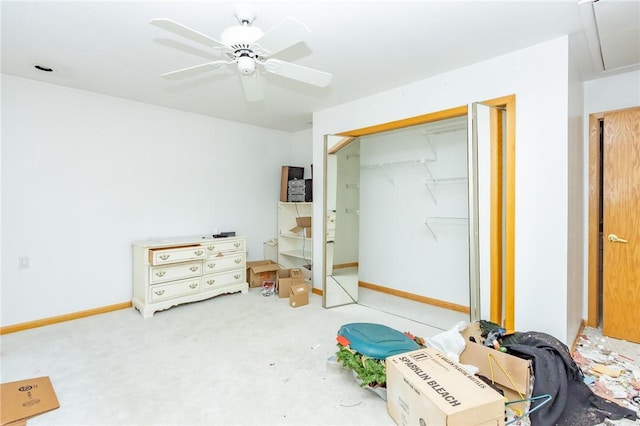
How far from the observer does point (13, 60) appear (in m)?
2.67

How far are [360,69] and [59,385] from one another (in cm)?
340

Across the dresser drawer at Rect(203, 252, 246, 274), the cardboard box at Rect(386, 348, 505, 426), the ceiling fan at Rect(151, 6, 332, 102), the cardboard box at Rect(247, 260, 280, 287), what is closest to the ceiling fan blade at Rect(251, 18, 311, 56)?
the ceiling fan at Rect(151, 6, 332, 102)

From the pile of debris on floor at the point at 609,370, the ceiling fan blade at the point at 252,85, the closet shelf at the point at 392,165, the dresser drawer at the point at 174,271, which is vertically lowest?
the pile of debris on floor at the point at 609,370

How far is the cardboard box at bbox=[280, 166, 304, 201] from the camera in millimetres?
4852

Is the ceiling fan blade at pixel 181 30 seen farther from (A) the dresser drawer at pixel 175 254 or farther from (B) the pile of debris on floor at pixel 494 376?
(A) the dresser drawer at pixel 175 254

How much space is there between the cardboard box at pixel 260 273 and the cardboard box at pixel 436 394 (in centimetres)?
286

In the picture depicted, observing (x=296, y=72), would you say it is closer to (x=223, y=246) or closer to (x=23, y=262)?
(x=223, y=246)

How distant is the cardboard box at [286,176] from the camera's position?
4.85 metres

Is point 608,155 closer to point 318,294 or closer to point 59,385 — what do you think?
point 318,294

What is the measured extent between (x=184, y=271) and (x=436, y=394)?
3.08 m

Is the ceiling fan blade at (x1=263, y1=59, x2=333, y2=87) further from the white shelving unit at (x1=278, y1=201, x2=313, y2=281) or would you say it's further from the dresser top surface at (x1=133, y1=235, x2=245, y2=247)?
the white shelving unit at (x1=278, y1=201, x2=313, y2=281)

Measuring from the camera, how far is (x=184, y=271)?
368 cm

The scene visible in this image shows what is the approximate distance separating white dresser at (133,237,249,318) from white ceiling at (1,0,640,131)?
179cm

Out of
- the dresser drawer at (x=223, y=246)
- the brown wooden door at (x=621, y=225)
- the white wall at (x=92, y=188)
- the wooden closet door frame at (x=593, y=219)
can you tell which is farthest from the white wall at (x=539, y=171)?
the white wall at (x=92, y=188)
